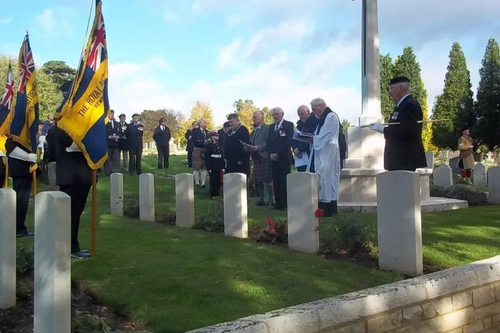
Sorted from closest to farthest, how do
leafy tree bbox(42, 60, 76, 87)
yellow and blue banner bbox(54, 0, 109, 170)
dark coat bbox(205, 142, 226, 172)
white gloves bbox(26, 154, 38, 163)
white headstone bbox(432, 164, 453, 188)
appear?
yellow and blue banner bbox(54, 0, 109, 170) → white gloves bbox(26, 154, 38, 163) → dark coat bbox(205, 142, 226, 172) → white headstone bbox(432, 164, 453, 188) → leafy tree bbox(42, 60, 76, 87)

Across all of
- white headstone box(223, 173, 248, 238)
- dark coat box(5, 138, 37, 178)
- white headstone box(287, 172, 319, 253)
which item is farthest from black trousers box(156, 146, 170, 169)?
white headstone box(287, 172, 319, 253)

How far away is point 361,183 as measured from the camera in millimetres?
10875

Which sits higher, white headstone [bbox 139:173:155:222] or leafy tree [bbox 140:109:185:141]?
leafy tree [bbox 140:109:185:141]

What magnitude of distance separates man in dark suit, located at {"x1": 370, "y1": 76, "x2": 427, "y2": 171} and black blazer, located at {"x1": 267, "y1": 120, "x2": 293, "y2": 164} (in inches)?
146

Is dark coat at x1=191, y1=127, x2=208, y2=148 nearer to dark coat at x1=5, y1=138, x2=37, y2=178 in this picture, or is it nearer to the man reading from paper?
the man reading from paper

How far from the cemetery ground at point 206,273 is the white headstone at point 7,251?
0.15 m

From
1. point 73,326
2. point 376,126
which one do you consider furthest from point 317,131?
A: point 73,326

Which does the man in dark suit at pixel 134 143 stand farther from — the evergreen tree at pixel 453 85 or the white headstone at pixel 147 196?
the evergreen tree at pixel 453 85

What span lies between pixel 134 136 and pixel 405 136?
39.7ft

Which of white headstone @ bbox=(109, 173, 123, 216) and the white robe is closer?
the white robe

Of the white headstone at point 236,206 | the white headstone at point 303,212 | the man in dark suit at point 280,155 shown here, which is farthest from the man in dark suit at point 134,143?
the white headstone at point 303,212

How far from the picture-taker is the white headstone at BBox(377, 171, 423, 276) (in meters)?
5.46

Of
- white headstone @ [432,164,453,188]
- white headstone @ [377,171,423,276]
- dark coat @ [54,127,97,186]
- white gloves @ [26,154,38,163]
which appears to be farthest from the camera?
white headstone @ [432,164,453,188]

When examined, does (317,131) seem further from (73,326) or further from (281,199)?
(73,326)
